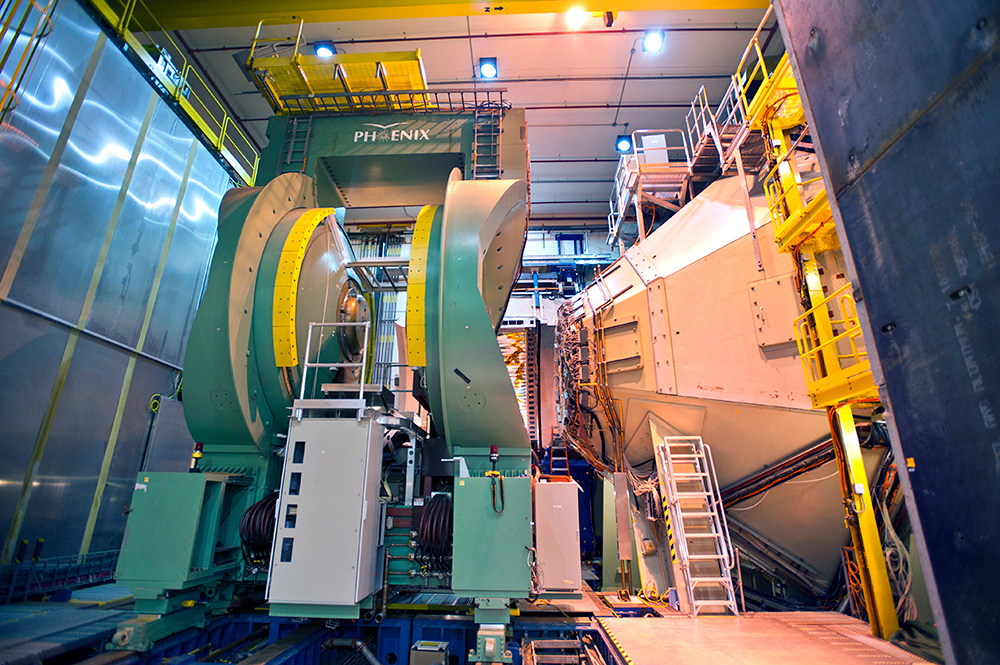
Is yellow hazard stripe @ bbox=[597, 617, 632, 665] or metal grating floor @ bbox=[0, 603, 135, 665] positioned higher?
metal grating floor @ bbox=[0, 603, 135, 665]

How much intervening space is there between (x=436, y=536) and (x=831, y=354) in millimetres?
4046

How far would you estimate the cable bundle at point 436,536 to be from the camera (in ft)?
13.0

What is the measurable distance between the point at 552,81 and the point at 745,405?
302 inches

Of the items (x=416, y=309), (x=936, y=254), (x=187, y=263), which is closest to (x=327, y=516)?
(x=416, y=309)

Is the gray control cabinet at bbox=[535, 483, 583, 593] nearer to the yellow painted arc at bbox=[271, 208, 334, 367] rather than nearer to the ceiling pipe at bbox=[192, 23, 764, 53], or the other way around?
the yellow painted arc at bbox=[271, 208, 334, 367]

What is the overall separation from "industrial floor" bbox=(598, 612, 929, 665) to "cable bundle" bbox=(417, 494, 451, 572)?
62.9 inches

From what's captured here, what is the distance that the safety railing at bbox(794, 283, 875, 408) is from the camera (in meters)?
4.13

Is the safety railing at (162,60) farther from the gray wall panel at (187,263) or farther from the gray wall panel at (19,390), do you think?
the gray wall panel at (19,390)

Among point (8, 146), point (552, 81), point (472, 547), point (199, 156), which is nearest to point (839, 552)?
point (472, 547)

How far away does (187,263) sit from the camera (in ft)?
27.9

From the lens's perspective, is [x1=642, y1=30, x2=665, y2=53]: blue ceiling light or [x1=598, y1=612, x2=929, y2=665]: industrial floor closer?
[x1=598, y1=612, x2=929, y2=665]: industrial floor

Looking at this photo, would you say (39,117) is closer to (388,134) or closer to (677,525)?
(388,134)

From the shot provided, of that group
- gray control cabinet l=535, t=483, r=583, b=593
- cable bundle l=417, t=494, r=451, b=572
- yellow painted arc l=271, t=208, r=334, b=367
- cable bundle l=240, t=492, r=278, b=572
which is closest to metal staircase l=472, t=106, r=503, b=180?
yellow painted arc l=271, t=208, r=334, b=367

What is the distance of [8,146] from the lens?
5.40 m
